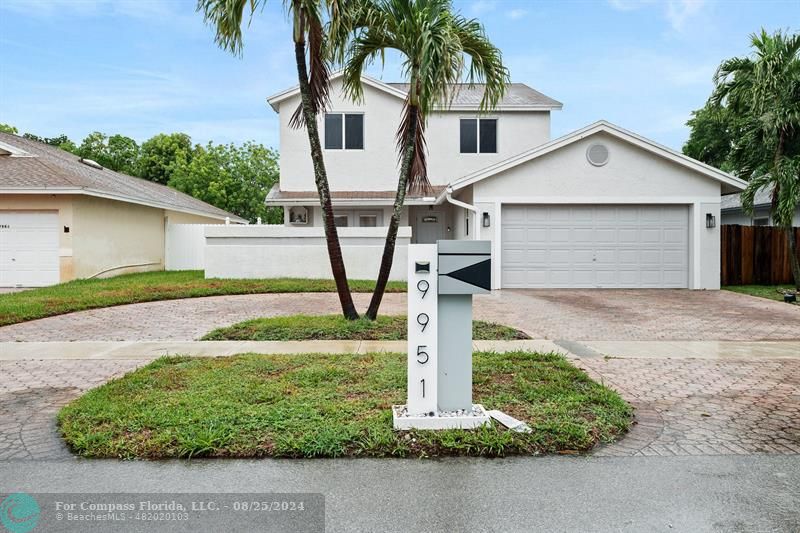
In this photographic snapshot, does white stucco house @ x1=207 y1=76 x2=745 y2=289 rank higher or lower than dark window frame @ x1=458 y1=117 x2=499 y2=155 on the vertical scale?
lower

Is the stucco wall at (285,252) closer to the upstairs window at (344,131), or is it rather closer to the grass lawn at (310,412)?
the upstairs window at (344,131)

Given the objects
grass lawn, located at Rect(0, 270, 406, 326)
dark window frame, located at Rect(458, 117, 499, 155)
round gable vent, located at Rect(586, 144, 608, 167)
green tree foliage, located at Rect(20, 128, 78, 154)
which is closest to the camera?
grass lawn, located at Rect(0, 270, 406, 326)

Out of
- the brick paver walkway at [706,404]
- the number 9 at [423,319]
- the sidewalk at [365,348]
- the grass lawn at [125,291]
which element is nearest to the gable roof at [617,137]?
the grass lawn at [125,291]

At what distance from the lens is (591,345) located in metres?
7.73

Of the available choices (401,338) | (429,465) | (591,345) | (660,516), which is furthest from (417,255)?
(591,345)

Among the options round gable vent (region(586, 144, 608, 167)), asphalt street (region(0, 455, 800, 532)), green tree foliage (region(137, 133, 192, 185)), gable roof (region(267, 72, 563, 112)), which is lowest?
asphalt street (region(0, 455, 800, 532))

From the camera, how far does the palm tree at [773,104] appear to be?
13.0 meters

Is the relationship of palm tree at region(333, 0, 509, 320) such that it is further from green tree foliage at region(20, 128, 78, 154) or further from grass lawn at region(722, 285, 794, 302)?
green tree foliage at region(20, 128, 78, 154)

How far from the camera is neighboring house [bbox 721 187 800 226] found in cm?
1947

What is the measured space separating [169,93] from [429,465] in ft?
100

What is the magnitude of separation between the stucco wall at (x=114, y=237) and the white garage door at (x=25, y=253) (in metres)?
0.71

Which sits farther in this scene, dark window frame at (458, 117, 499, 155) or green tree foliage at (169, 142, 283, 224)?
green tree foliage at (169, 142, 283, 224)

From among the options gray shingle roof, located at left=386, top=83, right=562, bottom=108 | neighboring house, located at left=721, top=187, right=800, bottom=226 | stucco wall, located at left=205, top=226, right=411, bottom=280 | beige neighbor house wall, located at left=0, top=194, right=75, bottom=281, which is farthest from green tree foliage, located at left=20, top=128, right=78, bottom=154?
neighboring house, located at left=721, top=187, right=800, bottom=226

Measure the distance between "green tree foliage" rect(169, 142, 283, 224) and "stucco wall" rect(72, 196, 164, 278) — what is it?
45.6ft
